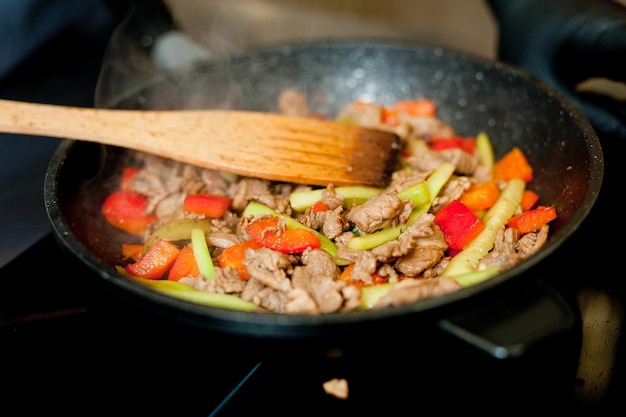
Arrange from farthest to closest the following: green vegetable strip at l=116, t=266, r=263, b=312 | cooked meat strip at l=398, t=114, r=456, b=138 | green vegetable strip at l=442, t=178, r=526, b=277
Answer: cooked meat strip at l=398, t=114, r=456, b=138 < green vegetable strip at l=442, t=178, r=526, b=277 < green vegetable strip at l=116, t=266, r=263, b=312

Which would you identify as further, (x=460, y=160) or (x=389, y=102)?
(x=389, y=102)

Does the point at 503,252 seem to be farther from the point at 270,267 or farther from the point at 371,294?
the point at 270,267

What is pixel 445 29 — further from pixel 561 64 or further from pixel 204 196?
pixel 204 196

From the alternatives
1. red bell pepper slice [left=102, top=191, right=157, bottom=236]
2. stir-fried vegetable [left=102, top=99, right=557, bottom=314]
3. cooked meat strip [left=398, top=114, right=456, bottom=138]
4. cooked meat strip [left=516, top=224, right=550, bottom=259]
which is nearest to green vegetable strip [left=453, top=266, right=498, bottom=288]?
stir-fried vegetable [left=102, top=99, right=557, bottom=314]

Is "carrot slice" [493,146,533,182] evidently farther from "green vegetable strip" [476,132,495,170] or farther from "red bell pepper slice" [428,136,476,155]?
"red bell pepper slice" [428,136,476,155]

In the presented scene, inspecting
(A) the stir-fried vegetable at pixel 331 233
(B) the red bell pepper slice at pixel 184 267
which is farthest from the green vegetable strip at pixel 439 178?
(B) the red bell pepper slice at pixel 184 267

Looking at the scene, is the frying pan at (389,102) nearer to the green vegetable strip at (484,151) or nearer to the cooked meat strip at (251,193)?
the green vegetable strip at (484,151)

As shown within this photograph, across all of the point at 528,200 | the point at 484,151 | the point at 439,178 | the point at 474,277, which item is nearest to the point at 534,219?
the point at 528,200
